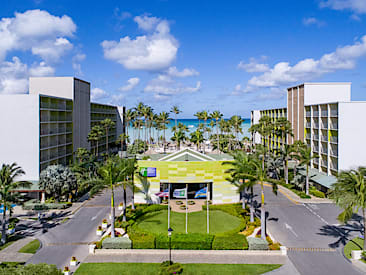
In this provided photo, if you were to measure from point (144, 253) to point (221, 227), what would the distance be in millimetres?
10435

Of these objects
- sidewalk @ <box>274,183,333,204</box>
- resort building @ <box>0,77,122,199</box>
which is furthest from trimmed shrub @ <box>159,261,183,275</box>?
resort building @ <box>0,77,122,199</box>

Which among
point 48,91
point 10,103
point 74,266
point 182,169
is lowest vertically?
point 74,266

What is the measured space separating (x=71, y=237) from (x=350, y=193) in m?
29.3

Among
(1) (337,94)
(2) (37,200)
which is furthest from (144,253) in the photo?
(1) (337,94)

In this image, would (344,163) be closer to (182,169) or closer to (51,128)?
(182,169)

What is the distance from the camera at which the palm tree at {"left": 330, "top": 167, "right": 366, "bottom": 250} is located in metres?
26.2

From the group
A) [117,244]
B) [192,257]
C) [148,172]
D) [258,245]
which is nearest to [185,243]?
[192,257]

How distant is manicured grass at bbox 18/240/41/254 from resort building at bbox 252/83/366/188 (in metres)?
44.6

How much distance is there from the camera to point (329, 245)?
3098 cm

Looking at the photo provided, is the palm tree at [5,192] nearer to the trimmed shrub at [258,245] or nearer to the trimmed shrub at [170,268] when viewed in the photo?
the trimmed shrub at [170,268]

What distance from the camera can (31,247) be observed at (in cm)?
3059

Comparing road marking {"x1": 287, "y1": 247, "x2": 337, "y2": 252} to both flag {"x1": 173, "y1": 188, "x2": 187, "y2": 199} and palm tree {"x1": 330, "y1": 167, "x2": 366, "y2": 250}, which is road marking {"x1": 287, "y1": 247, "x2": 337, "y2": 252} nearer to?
palm tree {"x1": 330, "y1": 167, "x2": 366, "y2": 250}

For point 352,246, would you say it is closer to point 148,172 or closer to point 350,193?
point 350,193

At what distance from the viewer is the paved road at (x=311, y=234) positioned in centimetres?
2672
